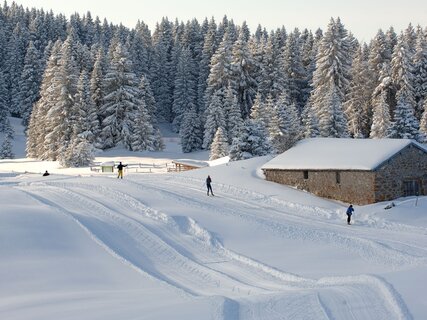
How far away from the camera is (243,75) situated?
77.1 metres

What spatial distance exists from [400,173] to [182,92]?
198 ft

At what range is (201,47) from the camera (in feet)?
358

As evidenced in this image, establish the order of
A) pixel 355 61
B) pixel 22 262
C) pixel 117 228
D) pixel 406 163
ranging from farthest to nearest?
pixel 355 61 → pixel 406 163 → pixel 117 228 → pixel 22 262

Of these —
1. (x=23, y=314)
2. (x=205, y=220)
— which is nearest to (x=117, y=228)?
(x=205, y=220)

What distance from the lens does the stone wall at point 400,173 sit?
34438mm

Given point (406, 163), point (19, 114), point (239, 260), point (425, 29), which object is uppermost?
point (425, 29)

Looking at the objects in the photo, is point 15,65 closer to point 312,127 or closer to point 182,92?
point 182,92

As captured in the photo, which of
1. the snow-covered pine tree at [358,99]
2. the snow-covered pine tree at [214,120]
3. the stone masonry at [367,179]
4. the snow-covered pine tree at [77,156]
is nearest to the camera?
the stone masonry at [367,179]

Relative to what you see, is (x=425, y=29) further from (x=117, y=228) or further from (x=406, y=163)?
(x=117, y=228)

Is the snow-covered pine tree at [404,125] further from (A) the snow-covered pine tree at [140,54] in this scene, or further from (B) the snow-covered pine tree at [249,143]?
(A) the snow-covered pine tree at [140,54]

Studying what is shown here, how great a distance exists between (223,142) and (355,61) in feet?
79.7

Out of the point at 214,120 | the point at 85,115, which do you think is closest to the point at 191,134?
the point at 214,120

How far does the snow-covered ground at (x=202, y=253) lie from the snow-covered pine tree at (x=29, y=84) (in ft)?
186

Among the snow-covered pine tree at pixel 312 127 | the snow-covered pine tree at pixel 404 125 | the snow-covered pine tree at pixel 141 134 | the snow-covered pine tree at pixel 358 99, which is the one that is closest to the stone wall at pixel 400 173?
the snow-covered pine tree at pixel 404 125
